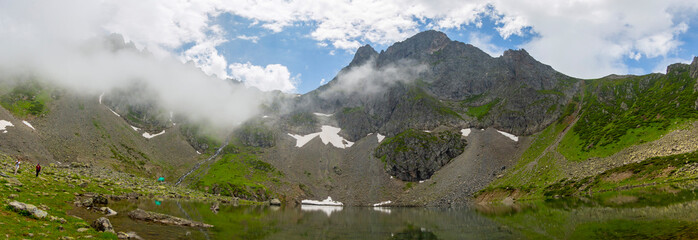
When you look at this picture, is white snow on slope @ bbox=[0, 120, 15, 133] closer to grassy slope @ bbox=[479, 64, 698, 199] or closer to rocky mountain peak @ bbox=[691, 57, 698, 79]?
grassy slope @ bbox=[479, 64, 698, 199]

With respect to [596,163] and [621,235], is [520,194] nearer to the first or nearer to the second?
[596,163]

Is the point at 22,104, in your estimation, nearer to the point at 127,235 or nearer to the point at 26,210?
the point at 26,210

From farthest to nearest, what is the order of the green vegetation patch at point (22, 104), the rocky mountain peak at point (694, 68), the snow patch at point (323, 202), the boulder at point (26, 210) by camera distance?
the snow patch at point (323, 202) < the green vegetation patch at point (22, 104) < the rocky mountain peak at point (694, 68) < the boulder at point (26, 210)

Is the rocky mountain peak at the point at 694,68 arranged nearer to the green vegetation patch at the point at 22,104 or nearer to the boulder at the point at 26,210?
the boulder at the point at 26,210

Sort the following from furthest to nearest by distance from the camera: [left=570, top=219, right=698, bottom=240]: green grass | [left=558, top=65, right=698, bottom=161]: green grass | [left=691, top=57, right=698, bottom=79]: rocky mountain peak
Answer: [left=691, top=57, right=698, bottom=79]: rocky mountain peak, [left=558, top=65, right=698, bottom=161]: green grass, [left=570, top=219, right=698, bottom=240]: green grass

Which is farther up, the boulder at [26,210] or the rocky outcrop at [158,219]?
the boulder at [26,210]

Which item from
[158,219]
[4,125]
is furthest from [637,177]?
[4,125]

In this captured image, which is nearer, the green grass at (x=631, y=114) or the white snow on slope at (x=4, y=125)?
the green grass at (x=631, y=114)

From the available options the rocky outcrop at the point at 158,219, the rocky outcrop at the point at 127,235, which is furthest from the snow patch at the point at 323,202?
the rocky outcrop at the point at 127,235

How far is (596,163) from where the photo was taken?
123m

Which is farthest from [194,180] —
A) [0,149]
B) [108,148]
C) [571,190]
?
[571,190]

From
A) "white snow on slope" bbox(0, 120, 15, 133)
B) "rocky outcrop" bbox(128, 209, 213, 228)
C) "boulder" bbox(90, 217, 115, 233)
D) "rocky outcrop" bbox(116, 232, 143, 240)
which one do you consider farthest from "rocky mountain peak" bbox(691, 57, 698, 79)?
"white snow on slope" bbox(0, 120, 15, 133)

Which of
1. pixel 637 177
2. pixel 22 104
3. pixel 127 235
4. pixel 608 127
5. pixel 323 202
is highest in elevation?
pixel 22 104

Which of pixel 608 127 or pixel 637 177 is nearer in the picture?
pixel 637 177
